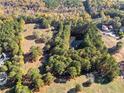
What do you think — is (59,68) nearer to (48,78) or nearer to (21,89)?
(48,78)

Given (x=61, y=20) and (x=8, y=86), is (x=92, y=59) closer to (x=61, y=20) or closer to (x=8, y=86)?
(x=8, y=86)

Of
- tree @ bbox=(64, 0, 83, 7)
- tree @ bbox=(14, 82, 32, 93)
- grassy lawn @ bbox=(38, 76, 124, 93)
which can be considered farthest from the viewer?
tree @ bbox=(64, 0, 83, 7)

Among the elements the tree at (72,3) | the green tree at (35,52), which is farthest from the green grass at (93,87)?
the tree at (72,3)

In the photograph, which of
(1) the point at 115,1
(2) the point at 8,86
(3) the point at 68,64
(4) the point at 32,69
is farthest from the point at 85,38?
(1) the point at 115,1

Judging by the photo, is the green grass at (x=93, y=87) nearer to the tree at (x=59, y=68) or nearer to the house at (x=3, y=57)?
the tree at (x=59, y=68)

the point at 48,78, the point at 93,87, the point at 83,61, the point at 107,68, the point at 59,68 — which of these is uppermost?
the point at 83,61

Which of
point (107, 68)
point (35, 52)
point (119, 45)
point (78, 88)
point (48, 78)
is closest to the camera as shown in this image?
point (78, 88)

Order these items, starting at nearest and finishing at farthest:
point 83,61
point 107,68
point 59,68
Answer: point 59,68 → point 107,68 → point 83,61

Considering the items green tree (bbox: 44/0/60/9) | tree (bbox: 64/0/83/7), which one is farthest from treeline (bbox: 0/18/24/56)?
A: tree (bbox: 64/0/83/7)

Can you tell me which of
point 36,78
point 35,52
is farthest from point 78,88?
point 35,52

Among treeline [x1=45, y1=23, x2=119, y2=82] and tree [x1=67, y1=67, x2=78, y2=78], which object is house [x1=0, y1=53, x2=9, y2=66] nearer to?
treeline [x1=45, y1=23, x2=119, y2=82]

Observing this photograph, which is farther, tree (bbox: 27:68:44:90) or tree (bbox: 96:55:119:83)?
tree (bbox: 96:55:119:83)

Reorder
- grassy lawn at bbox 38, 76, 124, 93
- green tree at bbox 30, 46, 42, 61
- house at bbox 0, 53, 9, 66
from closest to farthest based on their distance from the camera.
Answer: grassy lawn at bbox 38, 76, 124, 93
house at bbox 0, 53, 9, 66
green tree at bbox 30, 46, 42, 61
